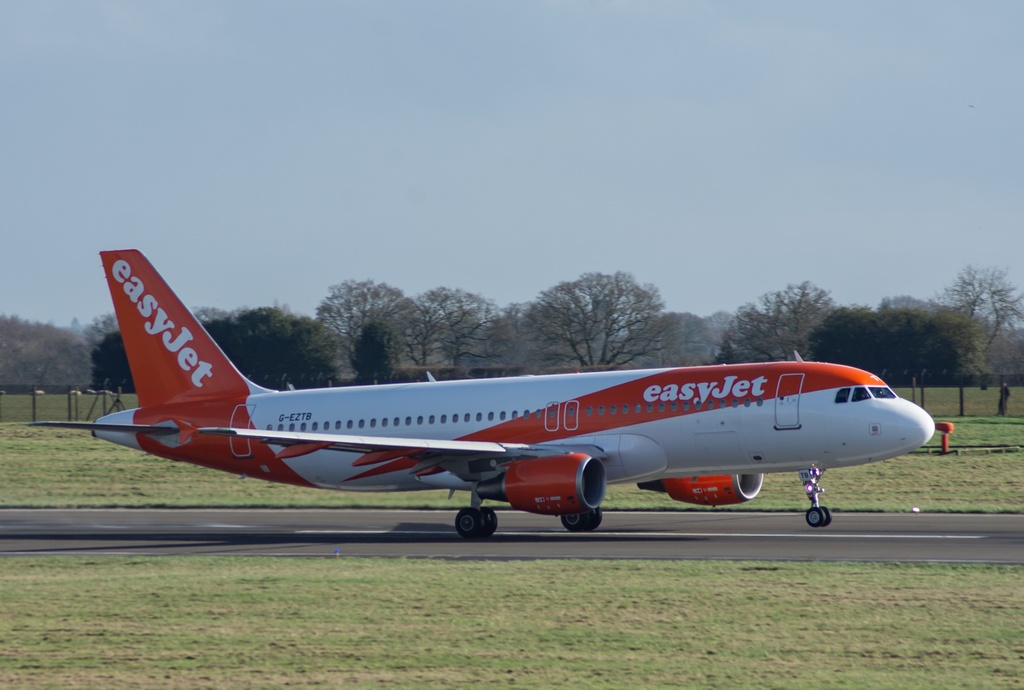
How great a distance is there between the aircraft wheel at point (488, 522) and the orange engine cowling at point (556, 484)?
0.60 m

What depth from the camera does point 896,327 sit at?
217 feet

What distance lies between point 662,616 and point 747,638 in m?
1.63

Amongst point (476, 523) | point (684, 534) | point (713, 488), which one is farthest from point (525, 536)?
point (713, 488)

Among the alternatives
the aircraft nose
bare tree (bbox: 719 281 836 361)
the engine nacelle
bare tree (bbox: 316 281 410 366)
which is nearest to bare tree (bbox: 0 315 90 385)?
bare tree (bbox: 316 281 410 366)

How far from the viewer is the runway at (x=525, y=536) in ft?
72.1

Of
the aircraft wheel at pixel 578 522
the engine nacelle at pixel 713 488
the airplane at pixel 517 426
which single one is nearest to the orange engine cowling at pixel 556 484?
the airplane at pixel 517 426

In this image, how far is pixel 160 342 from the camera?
31.9 m

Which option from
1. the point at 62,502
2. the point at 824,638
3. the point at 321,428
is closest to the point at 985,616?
the point at 824,638

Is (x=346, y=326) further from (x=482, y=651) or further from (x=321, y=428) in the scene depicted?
(x=482, y=651)

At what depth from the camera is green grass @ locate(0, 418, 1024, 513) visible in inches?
1293

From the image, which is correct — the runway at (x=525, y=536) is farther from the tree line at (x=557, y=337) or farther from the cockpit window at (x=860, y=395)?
the tree line at (x=557, y=337)

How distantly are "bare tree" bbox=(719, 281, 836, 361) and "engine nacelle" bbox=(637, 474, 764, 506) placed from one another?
3449 cm

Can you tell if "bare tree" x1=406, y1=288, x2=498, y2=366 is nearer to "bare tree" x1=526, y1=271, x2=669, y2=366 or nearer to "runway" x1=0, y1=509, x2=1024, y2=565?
"bare tree" x1=526, y1=271, x2=669, y2=366

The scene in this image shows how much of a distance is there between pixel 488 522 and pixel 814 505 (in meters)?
7.05
